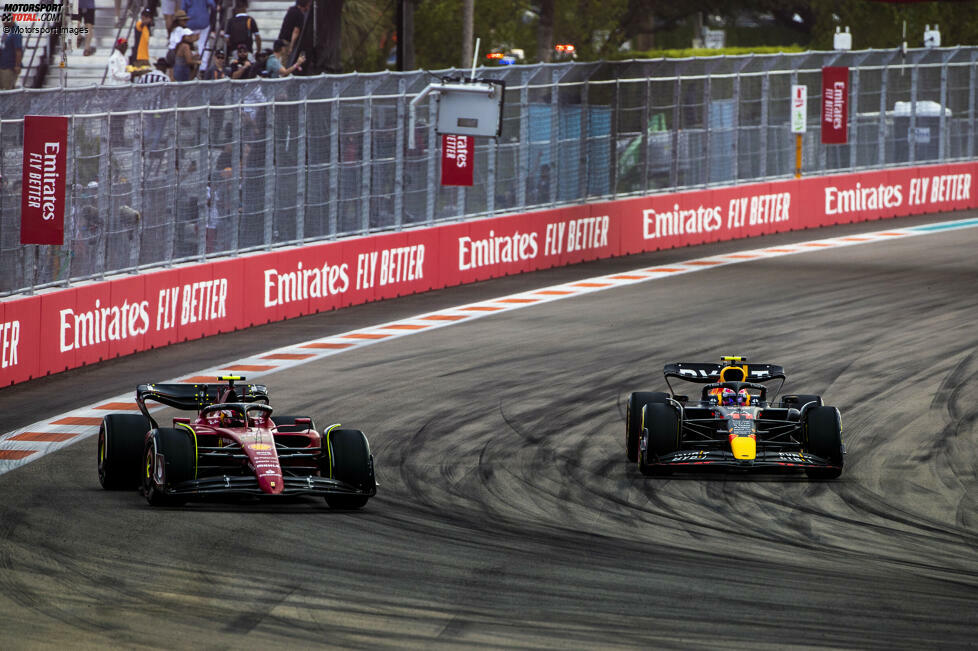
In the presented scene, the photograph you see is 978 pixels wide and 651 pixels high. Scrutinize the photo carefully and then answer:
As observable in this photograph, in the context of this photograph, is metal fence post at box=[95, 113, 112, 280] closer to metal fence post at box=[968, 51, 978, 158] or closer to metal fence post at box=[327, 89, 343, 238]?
metal fence post at box=[327, 89, 343, 238]

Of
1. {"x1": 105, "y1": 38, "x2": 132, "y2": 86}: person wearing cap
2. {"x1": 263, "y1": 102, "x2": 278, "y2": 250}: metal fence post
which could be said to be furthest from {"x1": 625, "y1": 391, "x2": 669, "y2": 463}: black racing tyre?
{"x1": 105, "y1": 38, "x2": 132, "y2": 86}: person wearing cap

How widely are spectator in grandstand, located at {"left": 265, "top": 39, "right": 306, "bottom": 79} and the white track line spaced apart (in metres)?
13.8

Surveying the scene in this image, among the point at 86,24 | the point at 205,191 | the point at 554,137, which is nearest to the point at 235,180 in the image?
the point at 205,191

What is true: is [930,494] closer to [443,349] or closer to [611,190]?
[443,349]

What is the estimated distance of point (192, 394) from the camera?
1320 centimetres

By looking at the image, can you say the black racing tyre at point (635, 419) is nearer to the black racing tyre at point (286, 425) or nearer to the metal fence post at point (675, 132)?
the black racing tyre at point (286, 425)

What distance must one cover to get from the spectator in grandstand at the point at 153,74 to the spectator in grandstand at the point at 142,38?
0.31 m

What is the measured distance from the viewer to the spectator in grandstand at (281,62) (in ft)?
130

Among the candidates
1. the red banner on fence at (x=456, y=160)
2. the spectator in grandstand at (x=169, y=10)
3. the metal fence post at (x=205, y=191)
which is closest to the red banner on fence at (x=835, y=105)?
the red banner on fence at (x=456, y=160)

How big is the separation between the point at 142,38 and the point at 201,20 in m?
1.43

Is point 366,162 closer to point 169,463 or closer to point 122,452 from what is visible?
point 122,452

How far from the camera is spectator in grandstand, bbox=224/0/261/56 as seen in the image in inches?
1548

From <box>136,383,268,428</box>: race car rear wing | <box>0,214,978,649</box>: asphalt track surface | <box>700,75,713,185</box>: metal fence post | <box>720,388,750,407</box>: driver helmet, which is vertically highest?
<box>700,75,713,185</box>: metal fence post

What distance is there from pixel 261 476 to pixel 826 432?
4258 mm
